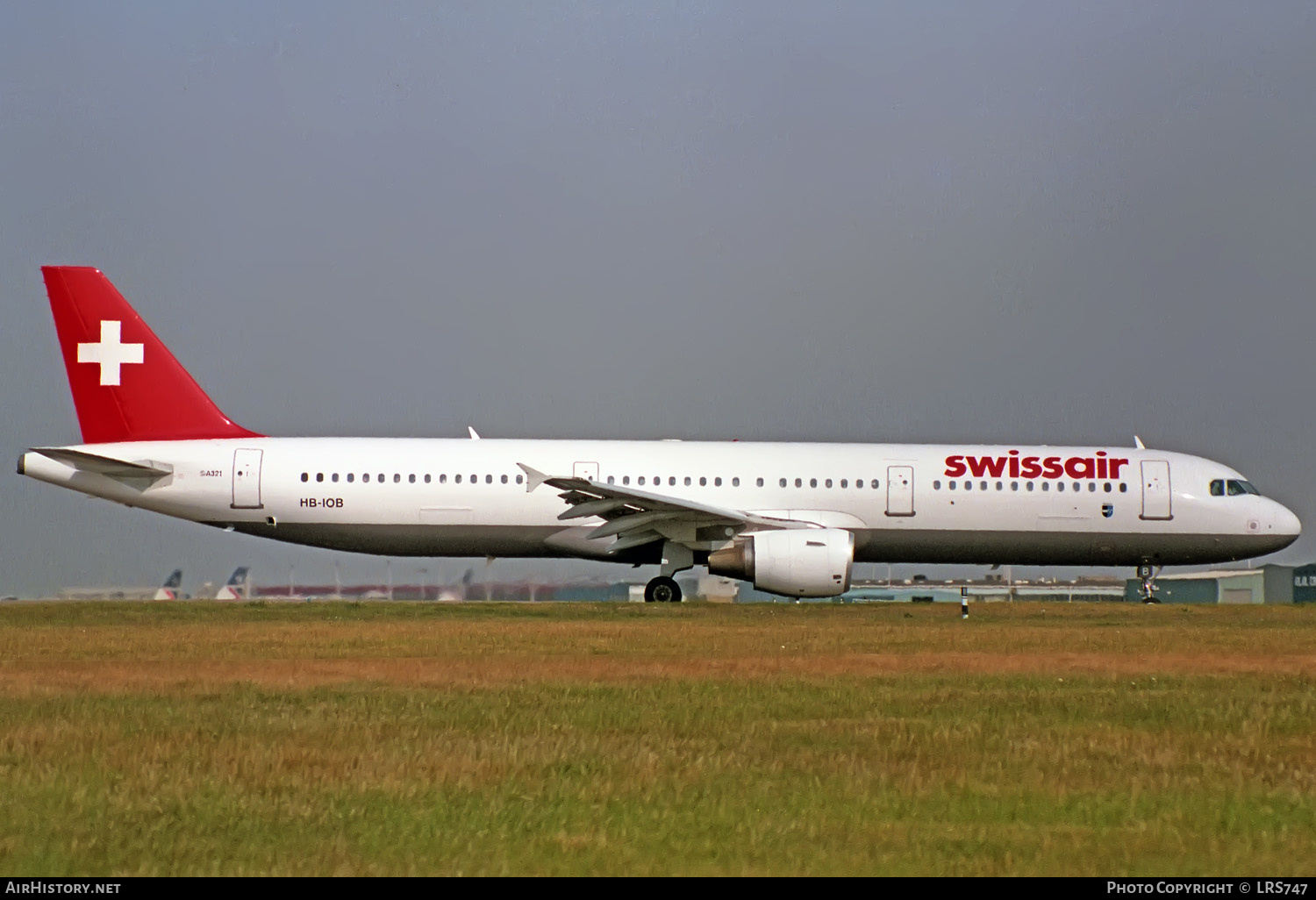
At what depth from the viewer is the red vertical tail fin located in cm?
2722

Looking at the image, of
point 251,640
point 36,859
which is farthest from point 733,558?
point 36,859

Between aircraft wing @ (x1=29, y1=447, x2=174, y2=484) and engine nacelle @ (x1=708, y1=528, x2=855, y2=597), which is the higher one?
aircraft wing @ (x1=29, y1=447, x2=174, y2=484)

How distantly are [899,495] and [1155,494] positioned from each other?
4971mm

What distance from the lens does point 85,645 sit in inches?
616

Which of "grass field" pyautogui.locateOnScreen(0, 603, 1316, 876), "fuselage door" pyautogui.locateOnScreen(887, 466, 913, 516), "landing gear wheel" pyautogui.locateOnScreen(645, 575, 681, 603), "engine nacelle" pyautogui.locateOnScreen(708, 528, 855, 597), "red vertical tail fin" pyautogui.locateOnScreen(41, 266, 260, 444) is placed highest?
"red vertical tail fin" pyautogui.locateOnScreen(41, 266, 260, 444)

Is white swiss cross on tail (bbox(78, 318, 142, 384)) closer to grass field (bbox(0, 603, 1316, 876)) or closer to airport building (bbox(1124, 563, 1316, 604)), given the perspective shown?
grass field (bbox(0, 603, 1316, 876))

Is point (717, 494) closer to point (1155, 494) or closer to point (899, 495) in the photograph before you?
point (899, 495)

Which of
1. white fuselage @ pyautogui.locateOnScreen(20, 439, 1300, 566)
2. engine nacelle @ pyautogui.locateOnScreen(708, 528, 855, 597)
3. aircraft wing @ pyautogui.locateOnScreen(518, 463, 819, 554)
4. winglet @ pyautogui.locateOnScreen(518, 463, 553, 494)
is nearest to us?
engine nacelle @ pyautogui.locateOnScreen(708, 528, 855, 597)

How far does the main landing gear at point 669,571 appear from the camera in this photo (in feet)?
87.9

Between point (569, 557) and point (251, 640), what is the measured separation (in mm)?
11667

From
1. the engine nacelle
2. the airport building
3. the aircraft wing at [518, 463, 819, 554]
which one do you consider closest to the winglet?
the aircraft wing at [518, 463, 819, 554]

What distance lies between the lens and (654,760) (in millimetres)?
7738

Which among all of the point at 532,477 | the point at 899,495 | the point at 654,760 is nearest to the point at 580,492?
the point at 532,477

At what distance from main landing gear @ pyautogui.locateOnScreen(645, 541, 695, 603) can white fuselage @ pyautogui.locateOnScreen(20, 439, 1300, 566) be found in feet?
2.34
